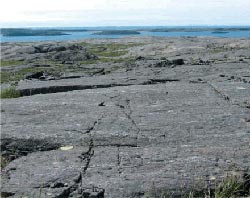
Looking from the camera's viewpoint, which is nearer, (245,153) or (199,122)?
(245,153)

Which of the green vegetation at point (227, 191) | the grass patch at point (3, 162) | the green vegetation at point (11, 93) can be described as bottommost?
the grass patch at point (3, 162)

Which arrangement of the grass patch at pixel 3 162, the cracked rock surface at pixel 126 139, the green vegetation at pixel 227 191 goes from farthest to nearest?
the grass patch at pixel 3 162, the cracked rock surface at pixel 126 139, the green vegetation at pixel 227 191

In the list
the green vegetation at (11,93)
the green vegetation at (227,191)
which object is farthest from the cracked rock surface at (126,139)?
the green vegetation at (11,93)

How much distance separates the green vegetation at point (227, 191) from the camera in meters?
7.14

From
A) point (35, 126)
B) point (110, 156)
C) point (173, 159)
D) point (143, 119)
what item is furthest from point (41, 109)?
point (173, 159)

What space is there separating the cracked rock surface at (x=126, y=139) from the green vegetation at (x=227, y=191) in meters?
0.15

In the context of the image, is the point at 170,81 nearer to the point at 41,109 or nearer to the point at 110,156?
the point at 41,109

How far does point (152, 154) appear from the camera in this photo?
9359mm

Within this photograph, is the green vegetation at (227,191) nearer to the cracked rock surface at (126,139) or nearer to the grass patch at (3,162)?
the cracked rock surface at (126,139)

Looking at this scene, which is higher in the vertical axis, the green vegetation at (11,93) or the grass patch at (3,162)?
the green vegetation at (11,93)

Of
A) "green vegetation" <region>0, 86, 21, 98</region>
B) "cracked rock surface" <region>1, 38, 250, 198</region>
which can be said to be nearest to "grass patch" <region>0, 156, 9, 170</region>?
"cracked rock surface" <region>1, 38, 250, 198</region>

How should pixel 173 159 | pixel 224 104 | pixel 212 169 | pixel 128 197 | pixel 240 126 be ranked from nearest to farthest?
1. pixel 128 197
2. pixel 212 169
3. pixel 173 159
4. pixel 240 126
5. pixel 224 104

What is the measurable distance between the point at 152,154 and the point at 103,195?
1.99m

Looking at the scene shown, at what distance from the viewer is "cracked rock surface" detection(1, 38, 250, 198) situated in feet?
26.6
